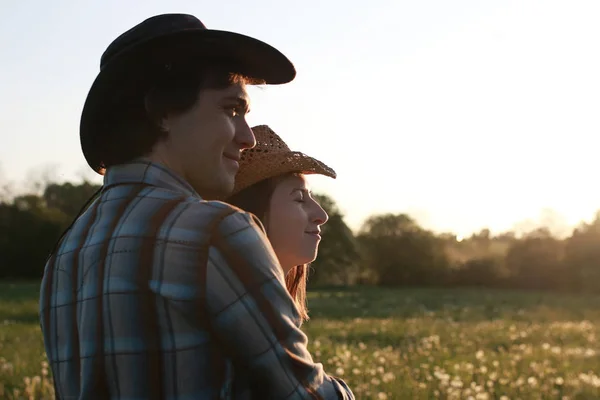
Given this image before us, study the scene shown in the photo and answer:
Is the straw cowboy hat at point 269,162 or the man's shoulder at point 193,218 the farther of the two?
the straw cowboy hat at point 269,162

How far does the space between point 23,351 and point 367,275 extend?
52.1 m

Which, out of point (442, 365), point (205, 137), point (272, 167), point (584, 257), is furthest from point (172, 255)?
point (584, 257)

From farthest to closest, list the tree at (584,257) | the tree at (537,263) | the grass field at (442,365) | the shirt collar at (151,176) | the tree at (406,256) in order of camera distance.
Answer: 1. the tree at (406,256)
2. the tree at (537,263)
3. the tree at (584,257)
4. the grass field at (442,365)
5. the shirt collar at (151,176)

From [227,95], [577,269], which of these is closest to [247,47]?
[227,95]

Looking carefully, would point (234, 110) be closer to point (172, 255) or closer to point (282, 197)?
point (172, 255)

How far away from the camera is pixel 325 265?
5722 cm

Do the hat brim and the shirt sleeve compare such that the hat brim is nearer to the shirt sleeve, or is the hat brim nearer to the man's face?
the man's face

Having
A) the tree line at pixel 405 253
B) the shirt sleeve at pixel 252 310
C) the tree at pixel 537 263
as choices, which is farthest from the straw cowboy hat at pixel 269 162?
the tree at pixel 537 263

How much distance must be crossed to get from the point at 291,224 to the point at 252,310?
1567 millimetres

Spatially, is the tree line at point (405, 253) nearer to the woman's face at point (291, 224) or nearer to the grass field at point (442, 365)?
the grass field at point (442, 365)

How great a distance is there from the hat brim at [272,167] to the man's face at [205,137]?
116 centimetres

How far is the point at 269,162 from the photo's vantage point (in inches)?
128

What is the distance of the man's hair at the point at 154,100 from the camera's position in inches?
78.7

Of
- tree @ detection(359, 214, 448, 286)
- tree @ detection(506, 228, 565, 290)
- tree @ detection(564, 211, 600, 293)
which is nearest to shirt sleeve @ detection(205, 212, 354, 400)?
tree @ detection(564, 211, 600, 293)
